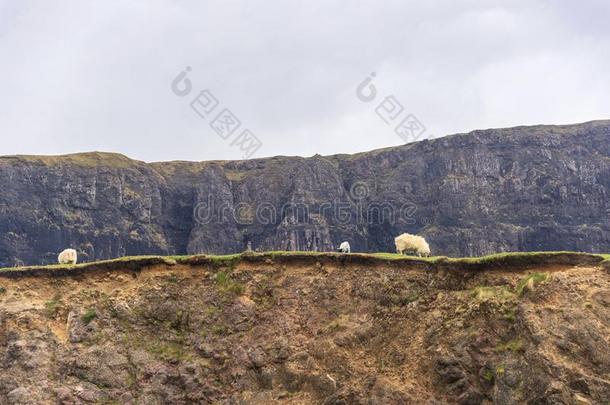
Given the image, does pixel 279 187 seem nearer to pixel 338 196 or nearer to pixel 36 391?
pixel 338 196

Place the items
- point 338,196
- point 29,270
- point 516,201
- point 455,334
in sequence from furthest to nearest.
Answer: point 338,196
point 516,201
point 29,270
point 455,334

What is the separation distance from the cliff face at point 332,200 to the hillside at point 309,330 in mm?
106978

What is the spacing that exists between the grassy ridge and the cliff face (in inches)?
4134

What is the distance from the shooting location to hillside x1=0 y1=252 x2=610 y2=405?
29812 mm

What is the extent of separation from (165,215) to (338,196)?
36.2 metres

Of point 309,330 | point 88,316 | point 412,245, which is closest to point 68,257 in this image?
point 88,316

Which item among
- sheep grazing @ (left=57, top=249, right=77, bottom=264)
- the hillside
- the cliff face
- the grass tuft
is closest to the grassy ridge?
the hillside

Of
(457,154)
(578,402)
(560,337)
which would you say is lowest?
(578,402)

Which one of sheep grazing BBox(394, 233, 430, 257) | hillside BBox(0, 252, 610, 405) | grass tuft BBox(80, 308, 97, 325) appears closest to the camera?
hillside BBox(0, 252, 610, 405)

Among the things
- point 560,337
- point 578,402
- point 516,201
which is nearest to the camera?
point 578,402

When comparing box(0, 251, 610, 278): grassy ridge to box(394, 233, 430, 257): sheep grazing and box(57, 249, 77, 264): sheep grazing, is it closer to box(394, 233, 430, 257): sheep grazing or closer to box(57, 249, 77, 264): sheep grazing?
box(57, 249, 77, 264): sheep grazing

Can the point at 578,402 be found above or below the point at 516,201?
below

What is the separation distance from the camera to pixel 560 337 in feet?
95.9

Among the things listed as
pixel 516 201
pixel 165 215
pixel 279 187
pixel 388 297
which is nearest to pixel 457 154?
pixel 516 201
